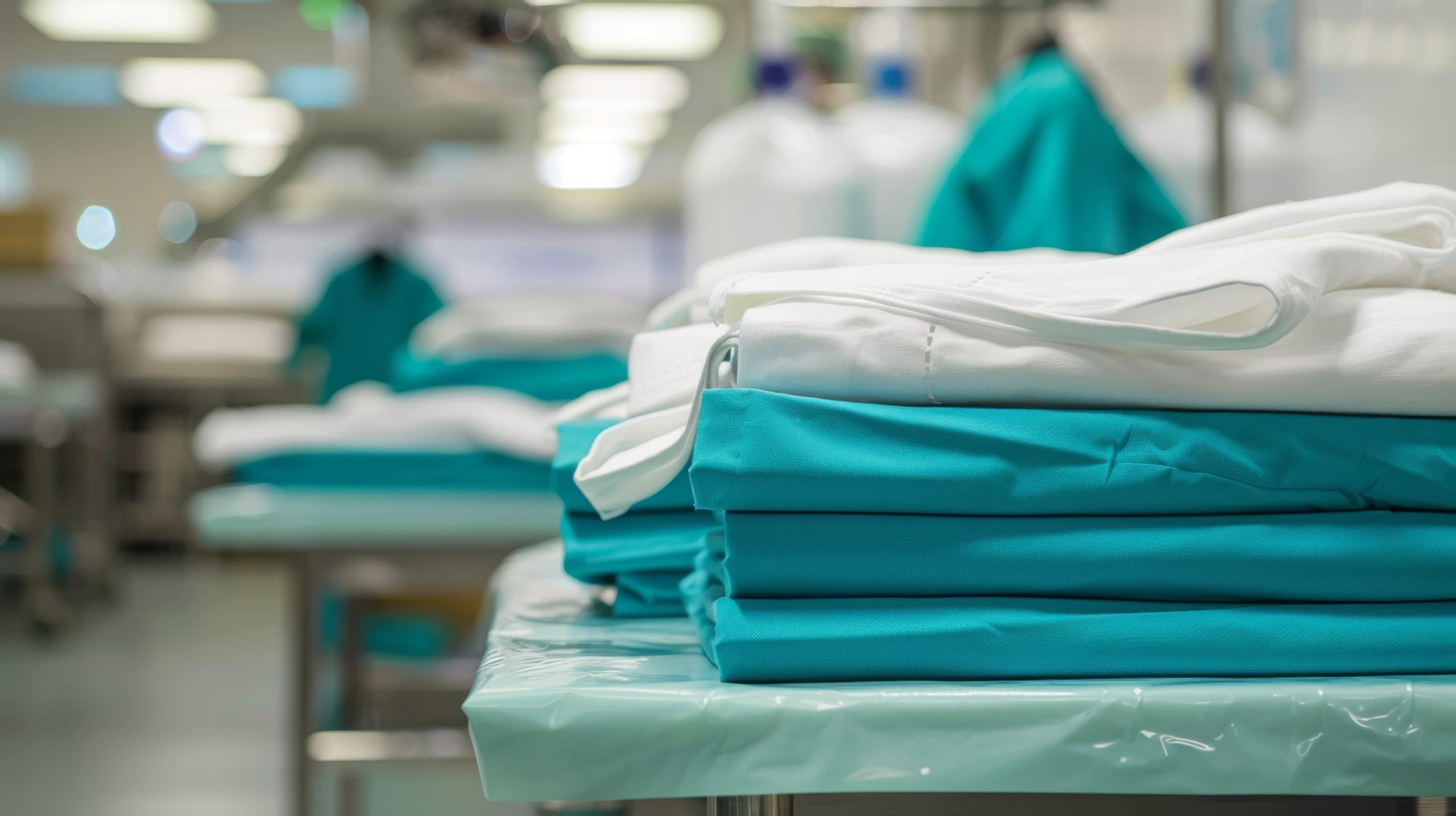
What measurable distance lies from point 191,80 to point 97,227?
3.99ft

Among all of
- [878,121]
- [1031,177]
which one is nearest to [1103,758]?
[1031,177]

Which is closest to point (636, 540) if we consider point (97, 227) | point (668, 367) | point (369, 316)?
point (668, 367)

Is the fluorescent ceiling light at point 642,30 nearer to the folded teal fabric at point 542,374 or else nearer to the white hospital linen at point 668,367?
the folded teal fabric at point 542,374

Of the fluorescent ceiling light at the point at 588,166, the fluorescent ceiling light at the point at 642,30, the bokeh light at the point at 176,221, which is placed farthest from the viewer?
the bokeh light at the point at 176,221

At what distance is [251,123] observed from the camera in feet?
20.8

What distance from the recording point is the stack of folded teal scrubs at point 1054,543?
406mm

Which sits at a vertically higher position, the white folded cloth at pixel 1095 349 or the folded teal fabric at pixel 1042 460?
the white folded cloth at pixel 1095 349

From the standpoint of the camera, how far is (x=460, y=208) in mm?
4945

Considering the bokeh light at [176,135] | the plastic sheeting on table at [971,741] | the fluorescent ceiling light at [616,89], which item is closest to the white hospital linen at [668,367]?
the plastic sheeting on table at [971,741]

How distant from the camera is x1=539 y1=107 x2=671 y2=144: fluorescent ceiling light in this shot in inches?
216

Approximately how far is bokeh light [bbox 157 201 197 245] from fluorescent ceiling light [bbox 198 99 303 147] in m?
0.41

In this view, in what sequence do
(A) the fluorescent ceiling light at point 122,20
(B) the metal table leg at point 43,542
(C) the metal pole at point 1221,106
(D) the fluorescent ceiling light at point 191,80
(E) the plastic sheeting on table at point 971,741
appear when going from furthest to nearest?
(D) the fluorescent ceiling light at point 191,80 → (A) the fluorescent ceiling light at point 122,20 → (B) the metal table leg at point 43,542 → (C) the metal pole at point 1221,106 → (E) the plastic sheeting on table at point 971,741

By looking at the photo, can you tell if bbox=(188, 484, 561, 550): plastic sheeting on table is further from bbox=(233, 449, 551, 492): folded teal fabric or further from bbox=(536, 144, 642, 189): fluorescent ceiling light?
bbox=(536, 144, 642, 189): fluorescent ceiling light

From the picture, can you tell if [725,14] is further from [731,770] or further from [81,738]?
[731,770]
